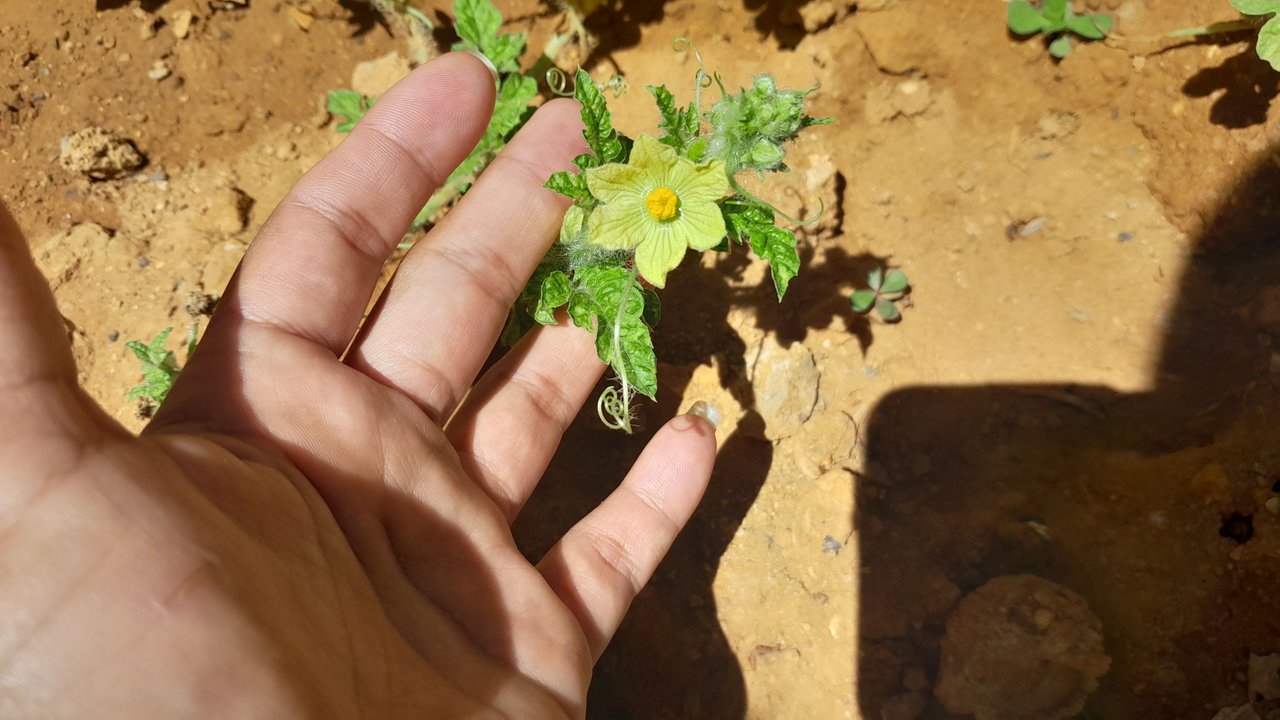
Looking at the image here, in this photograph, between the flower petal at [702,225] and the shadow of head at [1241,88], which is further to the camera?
the shadow of head at [1241,88]

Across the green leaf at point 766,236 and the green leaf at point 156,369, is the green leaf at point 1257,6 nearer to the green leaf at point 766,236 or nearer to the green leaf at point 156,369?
the green leaf at point 766,236

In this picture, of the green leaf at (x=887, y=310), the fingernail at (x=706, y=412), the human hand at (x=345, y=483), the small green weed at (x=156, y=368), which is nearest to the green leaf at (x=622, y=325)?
the human hand at (x=345, y=483)

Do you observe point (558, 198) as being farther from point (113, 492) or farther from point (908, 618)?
point (908, 618)

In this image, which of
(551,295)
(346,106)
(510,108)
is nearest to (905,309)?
(551,295)

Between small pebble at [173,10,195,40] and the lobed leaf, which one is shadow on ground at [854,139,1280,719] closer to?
the lobed leaf

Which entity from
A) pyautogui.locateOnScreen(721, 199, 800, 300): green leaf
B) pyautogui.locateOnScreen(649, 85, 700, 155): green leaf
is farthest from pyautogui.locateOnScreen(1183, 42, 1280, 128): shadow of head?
pyautogui.locateOnScreen(649, 85, 700, 155): green leaf

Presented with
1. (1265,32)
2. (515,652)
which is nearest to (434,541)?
(515,652)
